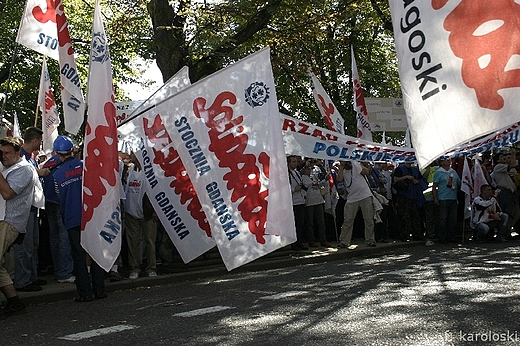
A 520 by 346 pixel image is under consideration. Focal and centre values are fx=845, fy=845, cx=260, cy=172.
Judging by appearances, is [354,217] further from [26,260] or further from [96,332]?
[96,332]

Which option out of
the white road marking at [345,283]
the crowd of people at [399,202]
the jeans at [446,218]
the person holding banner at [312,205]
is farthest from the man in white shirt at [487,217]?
the white road marking at [345,283]

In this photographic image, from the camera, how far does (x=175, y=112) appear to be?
33.6ft

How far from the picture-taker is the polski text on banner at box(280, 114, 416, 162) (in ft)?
45.0

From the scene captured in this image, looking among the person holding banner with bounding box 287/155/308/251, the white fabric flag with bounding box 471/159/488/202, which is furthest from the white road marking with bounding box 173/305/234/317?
the white fabric flag with bounding box 471/159/488/202

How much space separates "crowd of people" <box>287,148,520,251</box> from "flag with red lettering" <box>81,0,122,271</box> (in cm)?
682

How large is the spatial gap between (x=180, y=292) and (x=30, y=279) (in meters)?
2.05

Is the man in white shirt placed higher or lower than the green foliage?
lower

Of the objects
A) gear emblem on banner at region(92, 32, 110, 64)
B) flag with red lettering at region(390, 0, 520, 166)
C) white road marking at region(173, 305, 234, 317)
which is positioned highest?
gear emblem on banner at region(92, 32, 110, 64)

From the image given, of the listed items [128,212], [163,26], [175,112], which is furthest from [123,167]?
[163,26]

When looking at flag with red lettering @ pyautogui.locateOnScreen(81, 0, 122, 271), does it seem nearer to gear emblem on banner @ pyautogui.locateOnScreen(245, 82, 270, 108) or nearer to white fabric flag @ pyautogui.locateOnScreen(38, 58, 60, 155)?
gear emblem on banner @ pyautogui.locateOnScreen(245, 82, 270, 108)

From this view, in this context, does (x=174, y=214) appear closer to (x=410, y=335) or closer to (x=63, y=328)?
(x=63, y=328)

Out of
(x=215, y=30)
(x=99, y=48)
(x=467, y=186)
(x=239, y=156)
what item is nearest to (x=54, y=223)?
(x=99, y=48)

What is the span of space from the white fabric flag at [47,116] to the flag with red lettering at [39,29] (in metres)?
1.83

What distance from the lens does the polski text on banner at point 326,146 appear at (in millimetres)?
13719
